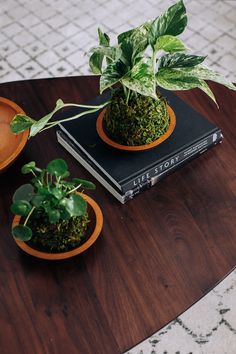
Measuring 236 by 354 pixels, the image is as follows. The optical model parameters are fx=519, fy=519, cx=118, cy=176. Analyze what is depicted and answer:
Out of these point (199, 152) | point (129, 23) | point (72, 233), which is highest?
point (72, 233)

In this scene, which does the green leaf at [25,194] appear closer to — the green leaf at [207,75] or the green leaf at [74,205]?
the green leaf at [74,205]

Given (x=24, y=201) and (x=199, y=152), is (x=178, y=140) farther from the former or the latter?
(x=24, y=201)

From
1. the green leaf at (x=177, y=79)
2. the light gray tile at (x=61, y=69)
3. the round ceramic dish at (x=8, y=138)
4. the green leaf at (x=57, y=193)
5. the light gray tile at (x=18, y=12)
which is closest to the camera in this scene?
the green leaf at (x=57, y=193)

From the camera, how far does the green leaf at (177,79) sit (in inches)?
34.6

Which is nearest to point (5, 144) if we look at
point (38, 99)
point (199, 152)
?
point (38, 99)

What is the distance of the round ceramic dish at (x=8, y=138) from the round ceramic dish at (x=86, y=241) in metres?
0.14

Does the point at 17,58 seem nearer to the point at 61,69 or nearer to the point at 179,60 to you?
the point at 61,69

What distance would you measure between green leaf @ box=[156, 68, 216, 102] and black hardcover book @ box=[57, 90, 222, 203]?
0.13 metres

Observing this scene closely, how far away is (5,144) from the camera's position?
3.37ft

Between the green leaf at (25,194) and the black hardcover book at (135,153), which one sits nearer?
the green leaf at (25,194)

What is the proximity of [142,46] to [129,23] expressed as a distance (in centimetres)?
123

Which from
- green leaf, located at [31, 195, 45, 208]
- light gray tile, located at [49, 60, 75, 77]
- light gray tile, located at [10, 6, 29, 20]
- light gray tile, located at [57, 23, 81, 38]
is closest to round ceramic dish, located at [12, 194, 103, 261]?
green leaf, located at [31, 195, 45, 208]

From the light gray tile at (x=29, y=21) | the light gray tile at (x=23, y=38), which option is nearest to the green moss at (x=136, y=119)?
the light gray tile at (x=23, y=38)

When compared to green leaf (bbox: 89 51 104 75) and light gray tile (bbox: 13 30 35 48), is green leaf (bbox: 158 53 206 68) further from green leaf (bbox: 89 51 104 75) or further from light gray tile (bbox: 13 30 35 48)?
light gray tile (bbox: 13 30 35 48)
